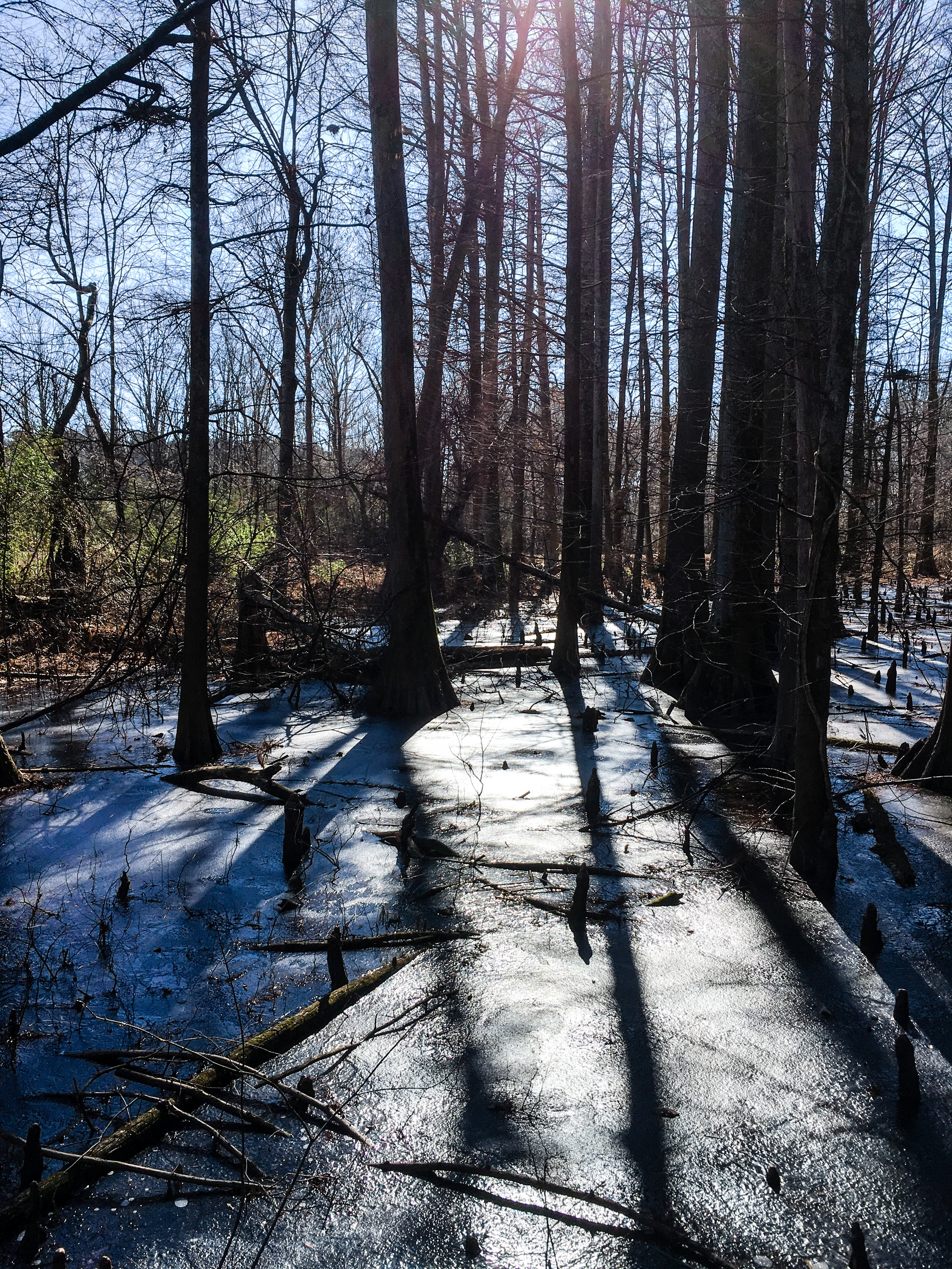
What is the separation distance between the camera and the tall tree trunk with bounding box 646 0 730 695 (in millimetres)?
12383

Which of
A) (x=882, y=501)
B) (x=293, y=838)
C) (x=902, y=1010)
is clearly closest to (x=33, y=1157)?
(x=293, y=838)

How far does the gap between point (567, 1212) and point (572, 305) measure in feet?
37.2

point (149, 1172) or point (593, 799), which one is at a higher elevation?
point (593, 799)

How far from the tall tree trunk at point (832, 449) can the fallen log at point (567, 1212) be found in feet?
10.3

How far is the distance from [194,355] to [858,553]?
6.44m

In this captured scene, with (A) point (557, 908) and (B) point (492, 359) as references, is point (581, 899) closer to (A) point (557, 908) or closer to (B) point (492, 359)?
(A) point (557, 908)

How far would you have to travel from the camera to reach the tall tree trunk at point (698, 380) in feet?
40.6

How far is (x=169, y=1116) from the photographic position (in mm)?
3646

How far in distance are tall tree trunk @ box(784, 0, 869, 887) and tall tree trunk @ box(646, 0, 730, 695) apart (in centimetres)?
604

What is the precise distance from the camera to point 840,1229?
316 cm

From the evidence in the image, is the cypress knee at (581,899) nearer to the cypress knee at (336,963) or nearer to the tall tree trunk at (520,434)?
the cypress knee at (336,963)

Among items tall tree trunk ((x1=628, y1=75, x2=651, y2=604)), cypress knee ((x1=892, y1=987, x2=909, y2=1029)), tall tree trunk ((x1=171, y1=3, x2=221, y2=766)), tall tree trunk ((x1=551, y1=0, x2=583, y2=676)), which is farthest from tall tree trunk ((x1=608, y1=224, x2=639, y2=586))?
cypress knee ((x1=892, y1=987, x2=909, y2=1029))

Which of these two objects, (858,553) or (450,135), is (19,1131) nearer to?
(858,553)

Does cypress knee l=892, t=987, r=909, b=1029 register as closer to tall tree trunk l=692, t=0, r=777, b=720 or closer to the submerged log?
the submerged log
